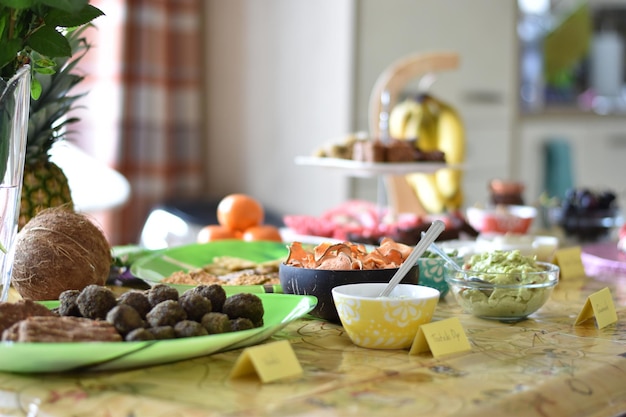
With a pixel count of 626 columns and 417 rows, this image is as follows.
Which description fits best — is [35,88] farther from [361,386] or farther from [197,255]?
[361,386]

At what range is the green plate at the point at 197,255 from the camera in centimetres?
148

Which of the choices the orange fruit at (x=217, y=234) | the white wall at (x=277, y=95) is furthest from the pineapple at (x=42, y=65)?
the white wall at (x=277, y=95)

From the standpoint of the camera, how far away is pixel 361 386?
2.94ft

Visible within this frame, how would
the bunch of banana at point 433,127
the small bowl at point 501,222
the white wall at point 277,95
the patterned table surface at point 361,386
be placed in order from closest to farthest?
the patterned table surface at point 361,386 → the small bowl at point 501,222 → the bunch of banana at point 433,127 → the white wall at point 277,95

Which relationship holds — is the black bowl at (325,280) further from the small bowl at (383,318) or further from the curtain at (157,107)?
the curtain at (157,107)

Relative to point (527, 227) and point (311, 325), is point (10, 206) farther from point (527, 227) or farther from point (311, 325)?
point (527, 227)

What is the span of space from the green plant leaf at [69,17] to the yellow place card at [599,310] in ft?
2.58

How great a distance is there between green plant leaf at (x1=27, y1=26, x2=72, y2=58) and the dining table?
1.38ft

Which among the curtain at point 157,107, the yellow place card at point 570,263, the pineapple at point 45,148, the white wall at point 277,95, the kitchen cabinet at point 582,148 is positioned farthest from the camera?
the kitchen cabinet at point 582,148

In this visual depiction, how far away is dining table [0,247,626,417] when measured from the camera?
82cm

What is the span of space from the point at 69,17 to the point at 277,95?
260 cm

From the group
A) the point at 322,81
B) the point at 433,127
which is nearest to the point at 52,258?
the point at 433,127

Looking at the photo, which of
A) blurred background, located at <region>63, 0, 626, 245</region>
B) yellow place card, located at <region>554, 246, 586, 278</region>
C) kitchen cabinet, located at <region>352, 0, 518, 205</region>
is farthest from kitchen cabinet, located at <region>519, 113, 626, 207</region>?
yellow place card, located at <region>554, 246, 586, 278</region>

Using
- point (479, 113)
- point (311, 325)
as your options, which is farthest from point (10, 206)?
point (479, 113)
